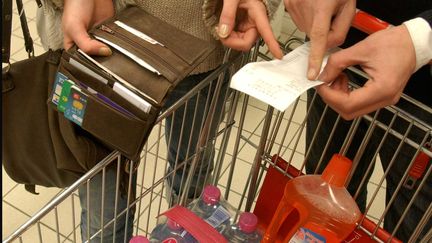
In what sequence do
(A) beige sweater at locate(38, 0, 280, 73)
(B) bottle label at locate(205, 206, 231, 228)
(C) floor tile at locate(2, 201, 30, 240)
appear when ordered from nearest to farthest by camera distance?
(A) beige sweater at locate(38, 0, 280, 73) < (B) bottle label at locate(205, 206, 231, 228) < (C) floor tile at locate(2, 201, 30, 240)

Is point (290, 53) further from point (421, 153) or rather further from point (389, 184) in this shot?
point (389, 184)

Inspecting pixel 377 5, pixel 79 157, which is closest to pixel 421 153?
pixel 377 5

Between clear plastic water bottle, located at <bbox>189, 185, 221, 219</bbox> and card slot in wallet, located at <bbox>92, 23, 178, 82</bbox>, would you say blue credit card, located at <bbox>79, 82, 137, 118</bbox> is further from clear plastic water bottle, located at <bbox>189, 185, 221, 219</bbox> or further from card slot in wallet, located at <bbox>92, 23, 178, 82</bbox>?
clear plastic water bottle, located at <bbox>189, 185, 221, 219</bbox>

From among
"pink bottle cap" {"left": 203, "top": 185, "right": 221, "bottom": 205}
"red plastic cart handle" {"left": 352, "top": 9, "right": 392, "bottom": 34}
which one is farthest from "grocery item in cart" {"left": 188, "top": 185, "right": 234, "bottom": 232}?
"red plastic cart handle" {"left": 352, "top": 9, "right": 392, "bottom": 34}

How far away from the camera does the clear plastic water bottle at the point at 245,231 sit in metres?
1.09

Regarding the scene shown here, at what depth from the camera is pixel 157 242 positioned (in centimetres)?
106

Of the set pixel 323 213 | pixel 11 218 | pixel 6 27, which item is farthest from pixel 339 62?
pixel 11 218

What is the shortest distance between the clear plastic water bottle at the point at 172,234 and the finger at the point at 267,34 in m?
0.43

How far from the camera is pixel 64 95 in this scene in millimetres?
757

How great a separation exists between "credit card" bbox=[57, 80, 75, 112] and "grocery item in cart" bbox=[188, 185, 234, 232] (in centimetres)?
45

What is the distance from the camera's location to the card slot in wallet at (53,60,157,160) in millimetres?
723

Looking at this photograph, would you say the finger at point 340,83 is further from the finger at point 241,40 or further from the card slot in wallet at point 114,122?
the card slot in wallet at point 114,122

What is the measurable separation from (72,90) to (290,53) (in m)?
0.38

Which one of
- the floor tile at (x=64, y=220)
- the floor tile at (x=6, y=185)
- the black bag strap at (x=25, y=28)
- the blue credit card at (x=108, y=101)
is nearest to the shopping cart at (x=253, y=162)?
the floor tile at (x=64, y=220)
